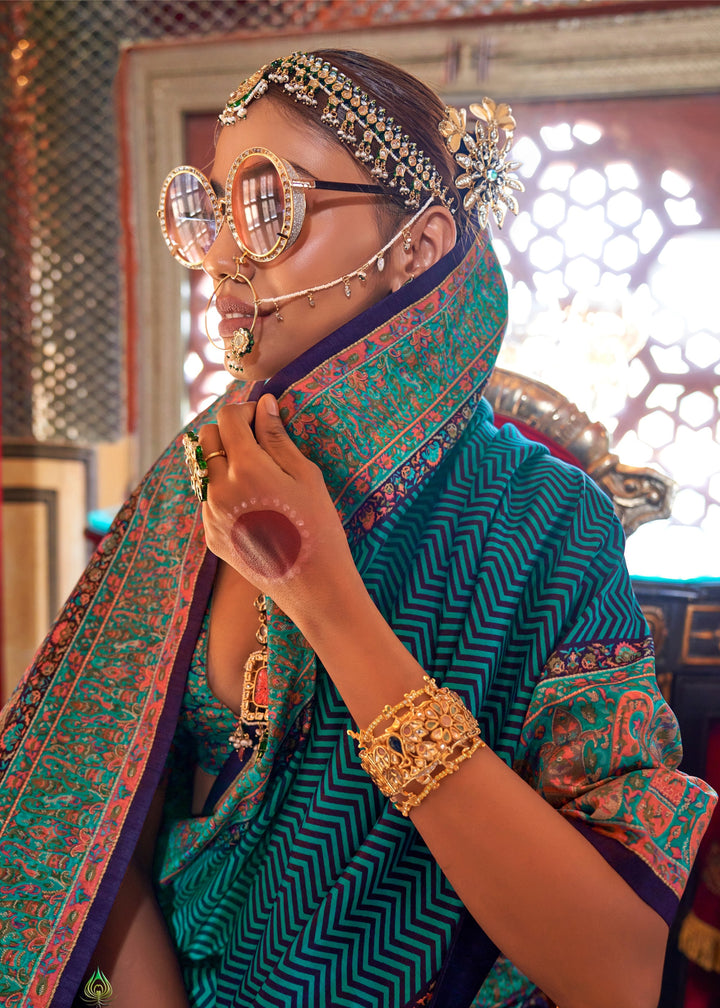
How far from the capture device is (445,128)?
0.88m

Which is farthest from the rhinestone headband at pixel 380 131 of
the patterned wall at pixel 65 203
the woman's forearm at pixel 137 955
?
the patterned wall at pixel 65 203

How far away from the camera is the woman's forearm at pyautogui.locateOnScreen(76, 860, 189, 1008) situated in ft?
2.66

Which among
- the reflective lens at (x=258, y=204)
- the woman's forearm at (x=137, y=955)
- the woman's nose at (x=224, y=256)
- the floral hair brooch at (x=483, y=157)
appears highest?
the floral hair brooch at (x=483, y=157)

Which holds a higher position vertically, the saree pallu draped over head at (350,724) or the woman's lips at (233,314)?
the woman's lips at (233,314)

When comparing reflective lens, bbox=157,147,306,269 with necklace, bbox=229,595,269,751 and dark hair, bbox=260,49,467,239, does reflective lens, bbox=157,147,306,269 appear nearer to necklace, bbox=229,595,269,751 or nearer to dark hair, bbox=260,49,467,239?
dark hair, bbox=260,49,467,239

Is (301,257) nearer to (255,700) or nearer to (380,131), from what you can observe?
(380,131)

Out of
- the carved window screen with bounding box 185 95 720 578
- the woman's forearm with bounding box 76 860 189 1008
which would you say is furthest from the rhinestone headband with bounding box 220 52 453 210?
the carved window screen with bounding box 185 95 720 578

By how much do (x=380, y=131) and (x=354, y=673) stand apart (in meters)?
0.57

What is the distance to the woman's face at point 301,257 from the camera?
32.0 inches

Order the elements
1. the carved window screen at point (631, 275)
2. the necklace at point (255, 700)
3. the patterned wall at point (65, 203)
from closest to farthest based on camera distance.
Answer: the necklace at point (255, 700), the carved window screen at point (631, 275), the patterned wall at point (65, 203)

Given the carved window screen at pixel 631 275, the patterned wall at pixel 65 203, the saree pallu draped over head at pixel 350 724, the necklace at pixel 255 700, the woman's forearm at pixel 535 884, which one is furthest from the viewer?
the patterned wall at pixel 65 203

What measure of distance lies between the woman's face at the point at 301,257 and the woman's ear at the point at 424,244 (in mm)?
34

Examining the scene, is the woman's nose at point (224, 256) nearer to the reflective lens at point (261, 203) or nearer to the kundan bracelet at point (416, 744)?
the reflective lens at point (261, 203)

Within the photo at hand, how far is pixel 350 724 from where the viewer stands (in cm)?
79
